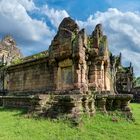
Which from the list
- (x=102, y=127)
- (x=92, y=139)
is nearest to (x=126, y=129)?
(x=102, y=127)

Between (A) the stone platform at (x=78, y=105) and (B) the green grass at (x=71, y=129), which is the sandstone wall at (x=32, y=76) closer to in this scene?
(A) the stone platform at (x=78, y=105)

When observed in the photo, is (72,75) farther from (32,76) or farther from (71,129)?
(71,129)

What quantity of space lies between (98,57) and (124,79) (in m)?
27.3

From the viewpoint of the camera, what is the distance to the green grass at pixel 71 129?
7.42m

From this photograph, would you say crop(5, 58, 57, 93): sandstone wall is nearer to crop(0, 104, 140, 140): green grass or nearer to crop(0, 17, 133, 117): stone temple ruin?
crop(0, 17, 133, 117): stone temple ruin

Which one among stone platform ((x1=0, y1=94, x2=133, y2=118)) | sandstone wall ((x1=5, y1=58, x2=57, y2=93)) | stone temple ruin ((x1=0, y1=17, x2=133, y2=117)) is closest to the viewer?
stone platform ((x1=0, y1=94, x2=133, y2=118))

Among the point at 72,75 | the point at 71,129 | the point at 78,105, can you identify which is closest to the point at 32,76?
the point at 72,75

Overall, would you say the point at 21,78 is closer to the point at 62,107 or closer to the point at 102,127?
the point at 62,107

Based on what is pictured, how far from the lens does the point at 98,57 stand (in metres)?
12.6

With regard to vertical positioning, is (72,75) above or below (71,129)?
above

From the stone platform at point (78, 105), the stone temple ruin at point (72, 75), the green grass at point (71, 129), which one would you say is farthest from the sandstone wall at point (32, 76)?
the green grass at point (71, 129)

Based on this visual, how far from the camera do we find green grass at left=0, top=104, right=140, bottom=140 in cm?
742

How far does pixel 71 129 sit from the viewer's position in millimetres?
7922

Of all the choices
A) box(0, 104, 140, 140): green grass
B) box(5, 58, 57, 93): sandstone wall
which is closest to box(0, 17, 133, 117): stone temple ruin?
box(5, 58, 57, 93): sandstone wall
